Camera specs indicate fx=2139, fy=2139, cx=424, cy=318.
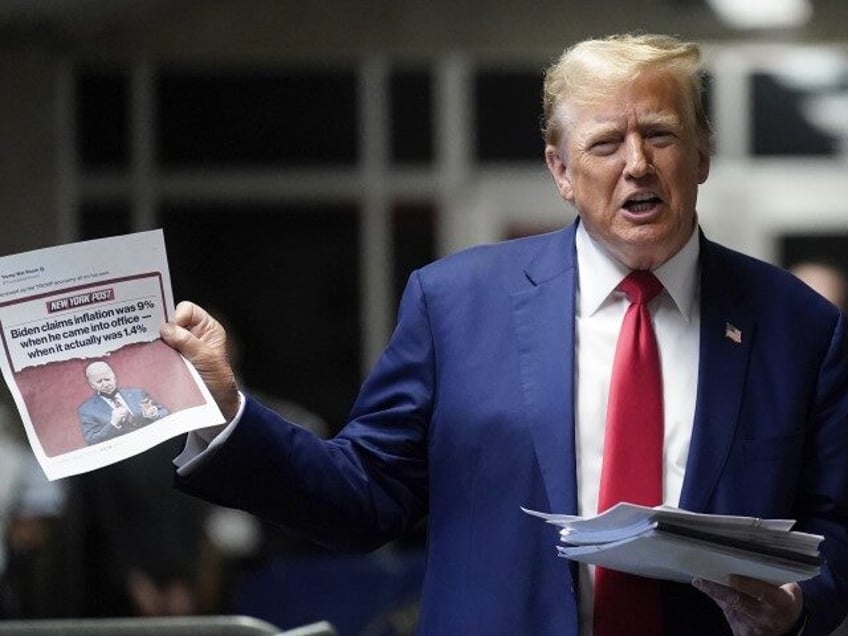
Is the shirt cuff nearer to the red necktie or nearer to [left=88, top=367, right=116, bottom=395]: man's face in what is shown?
[left=88, top=367, right=116, bottom=395]: man's face

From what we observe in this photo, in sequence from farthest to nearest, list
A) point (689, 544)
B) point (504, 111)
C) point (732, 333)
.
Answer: point (504, 111) → point (732, 333) → point (689, 544)

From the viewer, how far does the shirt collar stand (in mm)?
3639

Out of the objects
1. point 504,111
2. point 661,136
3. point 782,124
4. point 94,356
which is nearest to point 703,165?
point 661,136

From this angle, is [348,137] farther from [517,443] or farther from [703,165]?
[517,443]

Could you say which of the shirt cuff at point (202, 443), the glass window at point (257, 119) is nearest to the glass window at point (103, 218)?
the glass window at point (257, 119)

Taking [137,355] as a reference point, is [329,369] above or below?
below

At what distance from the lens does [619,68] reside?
11.6 ft

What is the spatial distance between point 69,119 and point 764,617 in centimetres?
971

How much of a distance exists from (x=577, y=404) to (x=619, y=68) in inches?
22.1

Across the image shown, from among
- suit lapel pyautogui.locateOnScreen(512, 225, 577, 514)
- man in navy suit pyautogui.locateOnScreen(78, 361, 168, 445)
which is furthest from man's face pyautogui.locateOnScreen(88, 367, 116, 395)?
suit lapel pyautogui.locateOnScreen(512, 225, 577, 514)

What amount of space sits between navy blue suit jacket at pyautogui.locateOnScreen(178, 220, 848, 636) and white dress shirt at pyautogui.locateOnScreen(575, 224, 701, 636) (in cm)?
4

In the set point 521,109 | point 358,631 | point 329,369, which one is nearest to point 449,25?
point 521,109

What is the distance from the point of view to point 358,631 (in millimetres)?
8039

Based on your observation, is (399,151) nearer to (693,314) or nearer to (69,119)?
(69,119)
